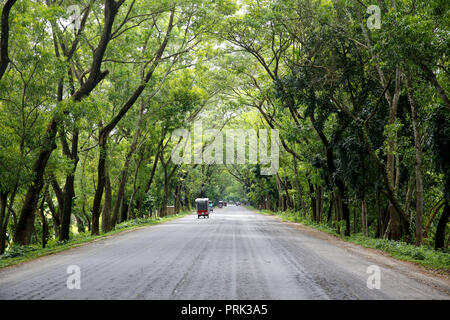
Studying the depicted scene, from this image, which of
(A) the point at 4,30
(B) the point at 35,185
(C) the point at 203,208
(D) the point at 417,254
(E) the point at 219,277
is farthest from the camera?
(C) the point at 203,208

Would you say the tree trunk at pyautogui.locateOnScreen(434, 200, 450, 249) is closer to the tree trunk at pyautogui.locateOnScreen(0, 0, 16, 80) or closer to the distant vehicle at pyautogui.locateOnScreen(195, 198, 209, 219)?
the tree trunk at pyautogui.locateOnScreen(0, 0, 16, 80)

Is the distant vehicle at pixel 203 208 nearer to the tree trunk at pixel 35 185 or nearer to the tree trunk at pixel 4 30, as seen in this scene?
the tree trunk at pixel 35 185

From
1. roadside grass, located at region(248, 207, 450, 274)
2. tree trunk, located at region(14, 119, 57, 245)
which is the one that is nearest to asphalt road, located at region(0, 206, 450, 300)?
roadside grass, located at region(248, 207, 450, 274)

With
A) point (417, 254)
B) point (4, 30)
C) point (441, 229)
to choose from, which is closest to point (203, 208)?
point (441, 229)

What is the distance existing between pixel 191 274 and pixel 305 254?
15.5 feet

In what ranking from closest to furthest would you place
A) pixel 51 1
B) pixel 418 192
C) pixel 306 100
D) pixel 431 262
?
pixel 431 262
pixel 418 192
pixel 51 1
pixel 306 100

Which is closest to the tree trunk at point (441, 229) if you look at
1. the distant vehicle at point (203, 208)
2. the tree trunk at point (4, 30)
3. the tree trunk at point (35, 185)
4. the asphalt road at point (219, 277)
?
the asphalt road at point (219, 277)

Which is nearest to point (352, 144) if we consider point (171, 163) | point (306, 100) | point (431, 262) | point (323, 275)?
point (306, 100)

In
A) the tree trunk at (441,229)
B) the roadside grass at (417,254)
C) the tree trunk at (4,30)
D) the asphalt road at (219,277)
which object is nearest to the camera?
the asphalt road at (219,277)

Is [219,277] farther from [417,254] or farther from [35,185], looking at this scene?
[35,185]

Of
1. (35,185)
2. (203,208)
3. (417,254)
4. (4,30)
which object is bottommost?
(417,254)
